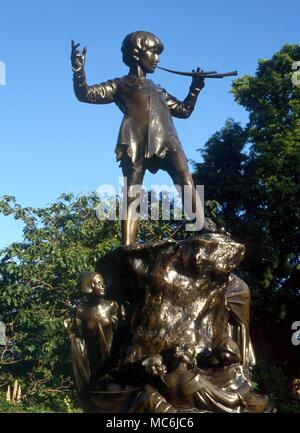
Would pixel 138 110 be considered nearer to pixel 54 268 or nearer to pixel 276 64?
pixel 54 268

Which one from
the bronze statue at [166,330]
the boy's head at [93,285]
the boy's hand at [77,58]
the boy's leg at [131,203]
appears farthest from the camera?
the boy's hand at [77,58]

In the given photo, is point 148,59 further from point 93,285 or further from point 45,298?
point 45,298

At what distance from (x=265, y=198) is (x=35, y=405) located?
859 centimetres

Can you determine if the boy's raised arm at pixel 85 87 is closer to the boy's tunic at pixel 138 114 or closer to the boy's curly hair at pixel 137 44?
the boy's tunic at pixel 138 114

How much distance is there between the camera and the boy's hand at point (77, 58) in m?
6.64

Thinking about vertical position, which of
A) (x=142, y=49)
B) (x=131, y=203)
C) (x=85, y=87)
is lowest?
(x=131, y=203)

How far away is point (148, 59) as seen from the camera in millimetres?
7094

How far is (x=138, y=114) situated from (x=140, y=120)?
0.10m

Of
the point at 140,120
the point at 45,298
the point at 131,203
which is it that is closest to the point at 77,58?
the point at 140,120

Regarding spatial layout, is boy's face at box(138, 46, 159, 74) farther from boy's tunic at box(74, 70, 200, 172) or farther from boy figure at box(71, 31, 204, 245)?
boy's tunic at box(74, 70, 200, 172)

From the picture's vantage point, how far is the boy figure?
21.4 feet

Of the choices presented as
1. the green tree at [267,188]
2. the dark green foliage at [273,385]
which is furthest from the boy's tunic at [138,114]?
the green tree at [267,188]

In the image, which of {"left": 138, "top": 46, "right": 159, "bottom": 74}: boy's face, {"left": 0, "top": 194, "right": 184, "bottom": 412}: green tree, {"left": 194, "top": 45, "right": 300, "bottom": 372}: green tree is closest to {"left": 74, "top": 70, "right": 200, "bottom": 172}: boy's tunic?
{"left": 138, "top": 46, "right": 159, "bottom": 74}: boy's face

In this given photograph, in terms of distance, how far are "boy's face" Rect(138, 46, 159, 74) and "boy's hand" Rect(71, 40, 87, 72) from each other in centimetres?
73
